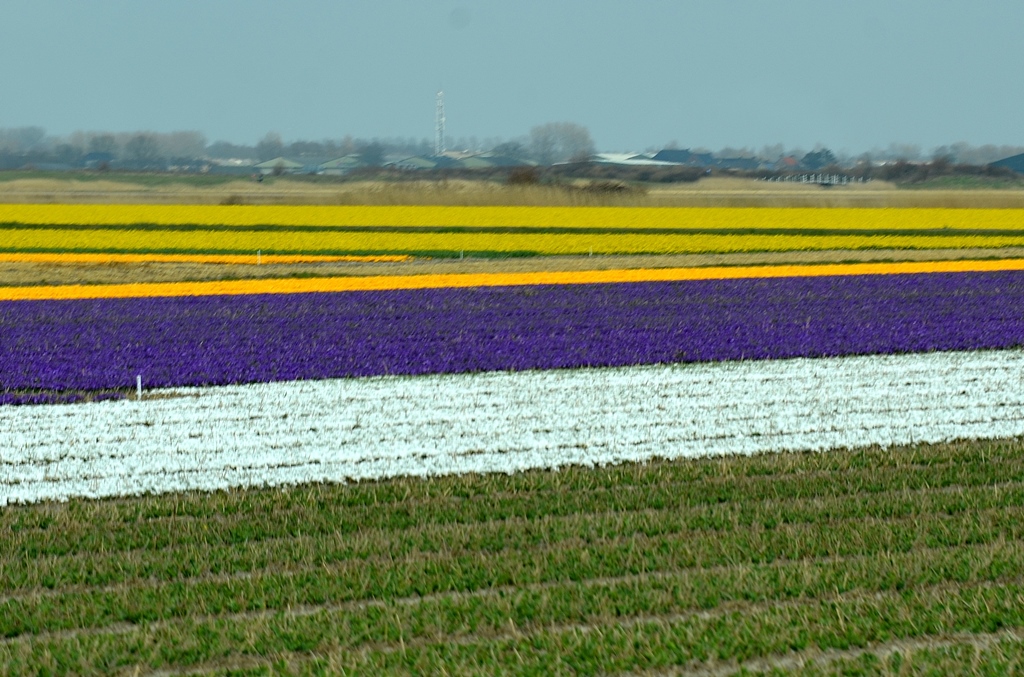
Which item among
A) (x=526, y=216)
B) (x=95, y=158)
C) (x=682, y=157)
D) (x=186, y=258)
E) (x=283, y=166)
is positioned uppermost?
(x=682, y=157)

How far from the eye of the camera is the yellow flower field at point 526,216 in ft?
150

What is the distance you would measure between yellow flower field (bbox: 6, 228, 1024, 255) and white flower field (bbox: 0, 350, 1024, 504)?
20105mm

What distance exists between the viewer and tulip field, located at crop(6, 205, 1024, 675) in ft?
20.8

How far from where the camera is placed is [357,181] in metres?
96.9

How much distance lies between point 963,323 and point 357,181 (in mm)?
80880

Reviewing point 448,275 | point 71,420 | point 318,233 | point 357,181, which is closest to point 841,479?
point 71,420

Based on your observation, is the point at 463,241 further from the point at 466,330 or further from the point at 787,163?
the point at 787,163

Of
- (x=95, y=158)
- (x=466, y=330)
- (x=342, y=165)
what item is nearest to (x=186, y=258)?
(x=466, y=330)

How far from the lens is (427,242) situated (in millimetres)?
37469

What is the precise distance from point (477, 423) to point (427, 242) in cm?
2587

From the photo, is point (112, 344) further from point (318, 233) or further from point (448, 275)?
point (318, 233)

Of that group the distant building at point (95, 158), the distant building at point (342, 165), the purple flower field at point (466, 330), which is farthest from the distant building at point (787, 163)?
the purple flower field at point (466, 330)

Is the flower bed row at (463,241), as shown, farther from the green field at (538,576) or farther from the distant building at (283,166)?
the distant building at (283,166)

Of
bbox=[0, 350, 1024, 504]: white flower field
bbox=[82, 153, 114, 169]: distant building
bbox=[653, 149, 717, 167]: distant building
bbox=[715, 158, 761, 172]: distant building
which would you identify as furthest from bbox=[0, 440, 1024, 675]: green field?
bbox=[653, 149, 717, 167]: distant building
